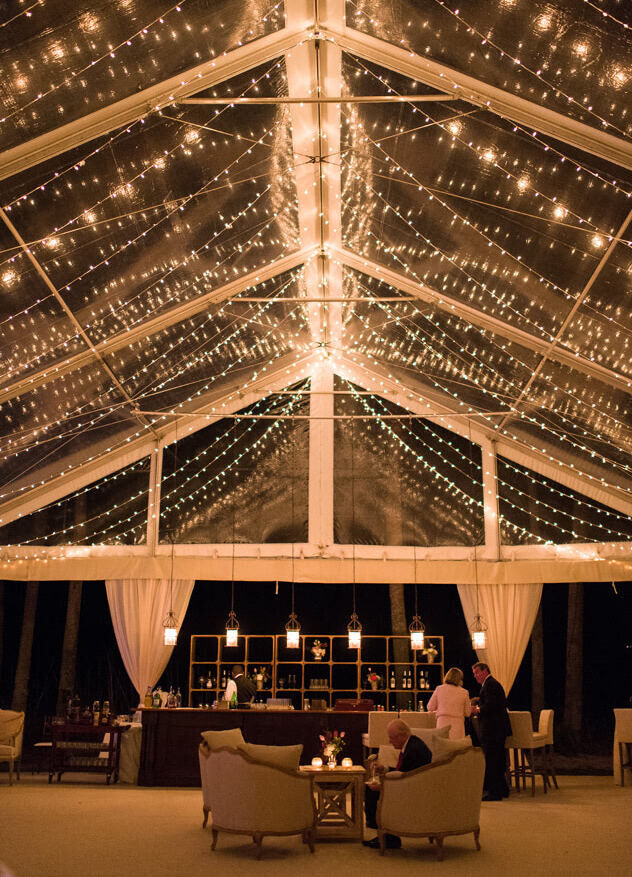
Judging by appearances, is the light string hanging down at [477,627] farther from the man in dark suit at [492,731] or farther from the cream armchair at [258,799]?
the cream armchair at [258,799]

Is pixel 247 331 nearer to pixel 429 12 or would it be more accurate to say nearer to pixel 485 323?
pixel 485 323

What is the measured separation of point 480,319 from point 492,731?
4026 mm

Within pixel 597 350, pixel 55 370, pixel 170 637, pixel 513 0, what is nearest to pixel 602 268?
pixel 597 350

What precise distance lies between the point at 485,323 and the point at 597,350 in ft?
4.16

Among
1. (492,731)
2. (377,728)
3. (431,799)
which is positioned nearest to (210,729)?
(377,728)

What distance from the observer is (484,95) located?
6.37 m

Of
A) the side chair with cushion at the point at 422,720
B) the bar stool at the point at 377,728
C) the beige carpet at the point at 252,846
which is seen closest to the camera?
the beige carpet at the point at 252,846

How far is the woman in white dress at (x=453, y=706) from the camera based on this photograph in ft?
29.1

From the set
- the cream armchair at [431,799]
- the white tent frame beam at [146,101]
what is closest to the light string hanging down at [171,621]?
the cream armchair at [431,799]

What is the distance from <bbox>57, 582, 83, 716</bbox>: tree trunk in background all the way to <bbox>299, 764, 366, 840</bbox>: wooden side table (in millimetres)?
7522

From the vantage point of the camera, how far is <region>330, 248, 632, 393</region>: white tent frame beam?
341 inches

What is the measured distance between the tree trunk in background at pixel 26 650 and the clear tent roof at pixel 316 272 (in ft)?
7.55

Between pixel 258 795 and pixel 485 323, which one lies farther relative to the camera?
pixel 485 323

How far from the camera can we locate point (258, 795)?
5883mm
